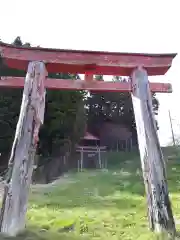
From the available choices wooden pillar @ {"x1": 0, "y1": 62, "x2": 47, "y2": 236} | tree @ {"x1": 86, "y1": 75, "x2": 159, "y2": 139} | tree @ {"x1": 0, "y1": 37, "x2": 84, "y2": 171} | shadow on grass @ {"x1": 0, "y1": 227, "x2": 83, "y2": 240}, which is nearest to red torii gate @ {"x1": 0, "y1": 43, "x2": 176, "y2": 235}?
wooden pillar @ {"x1": 0, "y1": 62, "x2": 47, "y2": 236}

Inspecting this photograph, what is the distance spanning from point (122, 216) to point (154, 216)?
2.26 metres

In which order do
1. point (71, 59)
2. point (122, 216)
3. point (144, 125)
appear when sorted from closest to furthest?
point (144, 125)
point (71, 59)
point (122, 216)

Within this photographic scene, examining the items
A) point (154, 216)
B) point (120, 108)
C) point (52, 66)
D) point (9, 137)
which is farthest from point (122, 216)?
point (120, 108)

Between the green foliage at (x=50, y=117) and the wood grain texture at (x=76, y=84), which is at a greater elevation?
the green foliage at (x=50, y=117)

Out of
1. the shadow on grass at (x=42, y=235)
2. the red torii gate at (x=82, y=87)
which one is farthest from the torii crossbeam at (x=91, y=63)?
the shadow on grass at (x=42, y=235)

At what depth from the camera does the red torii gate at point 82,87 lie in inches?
189

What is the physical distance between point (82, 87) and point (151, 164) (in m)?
2.43

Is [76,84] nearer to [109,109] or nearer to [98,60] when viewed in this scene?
[98,60]

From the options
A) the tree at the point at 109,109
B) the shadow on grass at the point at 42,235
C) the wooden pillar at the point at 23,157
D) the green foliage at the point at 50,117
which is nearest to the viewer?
the wooden pillar at the point at 23,157

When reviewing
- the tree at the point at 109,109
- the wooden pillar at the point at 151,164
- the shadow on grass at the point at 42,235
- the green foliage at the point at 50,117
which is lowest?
the shadow on grass at the point at 42,235

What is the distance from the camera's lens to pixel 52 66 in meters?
6.55

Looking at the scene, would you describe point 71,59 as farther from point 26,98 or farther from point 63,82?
point 26,98

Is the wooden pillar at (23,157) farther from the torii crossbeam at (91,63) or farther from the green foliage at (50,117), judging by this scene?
the green foliage at (50,117)

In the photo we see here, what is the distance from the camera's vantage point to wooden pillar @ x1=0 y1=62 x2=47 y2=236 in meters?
4.65
